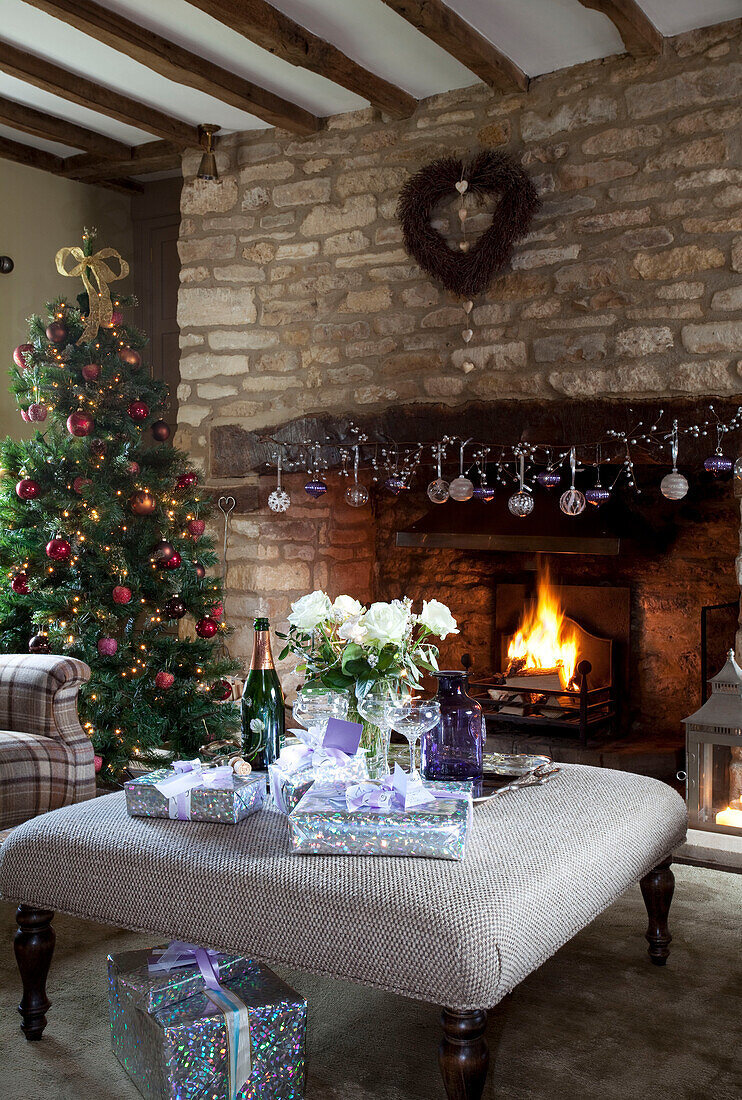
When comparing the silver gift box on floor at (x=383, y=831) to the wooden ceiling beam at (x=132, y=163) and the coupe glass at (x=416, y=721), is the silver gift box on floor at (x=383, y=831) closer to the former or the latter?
the coupe glass at (x=416, y=721)

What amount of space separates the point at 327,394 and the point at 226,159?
3.89 feet

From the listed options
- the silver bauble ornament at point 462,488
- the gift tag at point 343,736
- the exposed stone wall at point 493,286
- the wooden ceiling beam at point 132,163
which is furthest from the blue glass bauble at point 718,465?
the wooden ceiling beam at point 132,163

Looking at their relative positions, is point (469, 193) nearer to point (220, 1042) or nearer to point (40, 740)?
point (40, 740)

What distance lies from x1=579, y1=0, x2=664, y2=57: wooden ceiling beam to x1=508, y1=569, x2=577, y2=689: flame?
81.6 inches

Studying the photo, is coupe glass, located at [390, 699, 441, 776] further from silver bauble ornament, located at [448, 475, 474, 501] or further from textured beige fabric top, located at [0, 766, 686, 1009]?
silver bauble ornament, located at [448, 475, 474, 501]

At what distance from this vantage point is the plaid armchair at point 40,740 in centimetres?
288

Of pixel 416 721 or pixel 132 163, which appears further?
pixel 132 163

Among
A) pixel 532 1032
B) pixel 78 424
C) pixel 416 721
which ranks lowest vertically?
pixel 532 1032

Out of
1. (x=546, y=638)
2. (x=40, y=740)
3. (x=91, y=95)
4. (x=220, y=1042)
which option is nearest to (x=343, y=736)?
(x=220, y=1042)

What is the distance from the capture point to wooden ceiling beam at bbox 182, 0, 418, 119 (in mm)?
3262

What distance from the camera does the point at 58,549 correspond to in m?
3.52

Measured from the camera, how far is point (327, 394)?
14.3ft

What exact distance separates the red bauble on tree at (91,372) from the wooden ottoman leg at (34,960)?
7.14 feet

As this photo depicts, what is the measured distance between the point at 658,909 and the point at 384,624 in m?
1.04
